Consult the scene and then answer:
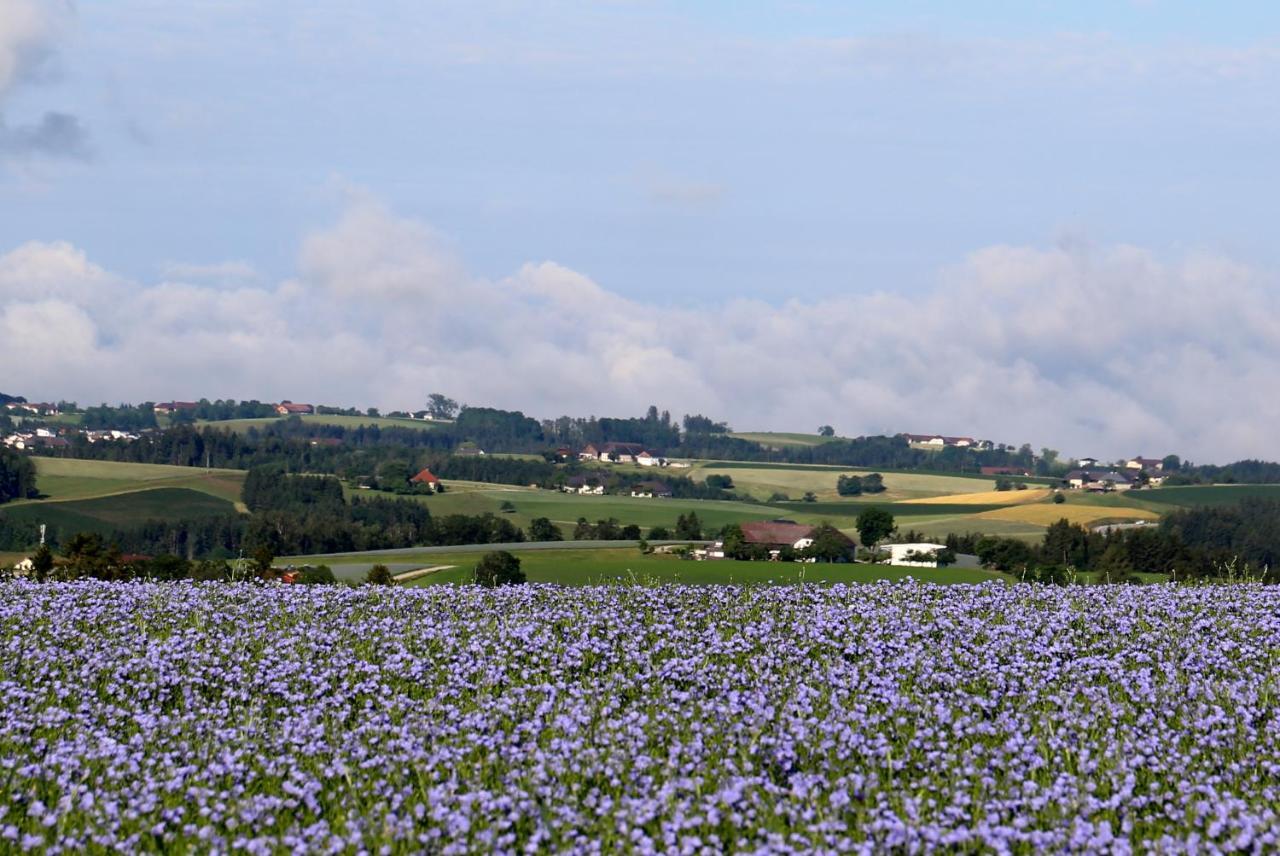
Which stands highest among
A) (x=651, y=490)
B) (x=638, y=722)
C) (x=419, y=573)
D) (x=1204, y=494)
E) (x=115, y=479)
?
(x=638, y=722)

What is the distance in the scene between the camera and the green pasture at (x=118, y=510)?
130375 millimetres

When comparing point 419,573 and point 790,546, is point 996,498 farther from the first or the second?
point 419,573

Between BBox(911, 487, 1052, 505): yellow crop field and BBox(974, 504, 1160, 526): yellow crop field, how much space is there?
7.52m

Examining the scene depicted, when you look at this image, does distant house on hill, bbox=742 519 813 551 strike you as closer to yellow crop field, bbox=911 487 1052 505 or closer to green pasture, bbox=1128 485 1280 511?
yellow crop field, bbox=911 487 1052 505

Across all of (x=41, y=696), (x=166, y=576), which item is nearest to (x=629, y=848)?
(x=41, y=696)

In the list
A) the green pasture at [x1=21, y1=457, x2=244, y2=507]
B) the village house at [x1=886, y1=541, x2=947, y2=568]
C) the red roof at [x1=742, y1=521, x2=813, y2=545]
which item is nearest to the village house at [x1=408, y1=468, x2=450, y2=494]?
the green pasture at [x1=21, y1=457, x2=244, y2=507]

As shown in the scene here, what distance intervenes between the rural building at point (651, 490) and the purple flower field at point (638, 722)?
502ft

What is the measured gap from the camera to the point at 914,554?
78188 millimetres

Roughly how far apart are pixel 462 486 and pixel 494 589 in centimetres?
14854

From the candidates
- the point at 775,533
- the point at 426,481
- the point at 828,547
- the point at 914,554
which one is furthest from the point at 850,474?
the point at 914,554

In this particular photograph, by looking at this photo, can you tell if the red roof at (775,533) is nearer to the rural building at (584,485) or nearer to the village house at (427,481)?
the village house at (427,481)

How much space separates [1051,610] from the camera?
1867 cm

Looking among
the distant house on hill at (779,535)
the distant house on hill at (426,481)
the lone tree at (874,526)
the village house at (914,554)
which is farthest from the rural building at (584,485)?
the village house at (914,554)

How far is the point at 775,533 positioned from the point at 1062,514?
118ft
